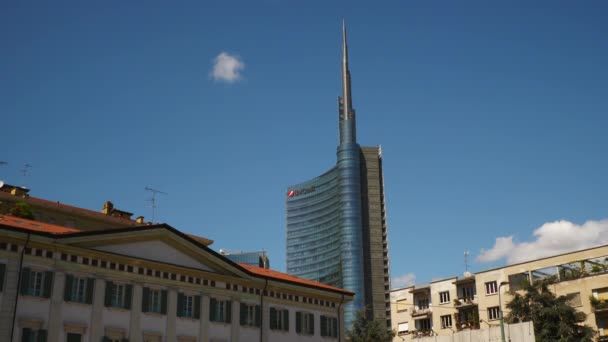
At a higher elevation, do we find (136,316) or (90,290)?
(90,290)

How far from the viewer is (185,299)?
48.3 metres

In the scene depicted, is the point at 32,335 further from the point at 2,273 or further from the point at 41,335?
the point at 2,273

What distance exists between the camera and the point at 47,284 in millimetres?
41125

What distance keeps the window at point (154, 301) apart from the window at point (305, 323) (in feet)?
40.7

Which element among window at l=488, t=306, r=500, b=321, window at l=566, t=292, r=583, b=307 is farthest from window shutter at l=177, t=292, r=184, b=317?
window at l=488, t=306, r=500, b=321

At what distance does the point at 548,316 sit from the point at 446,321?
31.1 metres

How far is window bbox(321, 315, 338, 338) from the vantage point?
57.0 m

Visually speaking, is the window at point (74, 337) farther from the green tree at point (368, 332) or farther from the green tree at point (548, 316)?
the green tree at point (368, 332)

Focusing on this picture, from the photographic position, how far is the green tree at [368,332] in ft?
267

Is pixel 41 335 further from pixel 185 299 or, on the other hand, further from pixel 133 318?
pixel 185 299

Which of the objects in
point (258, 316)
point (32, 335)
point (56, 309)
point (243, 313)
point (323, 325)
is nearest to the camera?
point (32, 335)

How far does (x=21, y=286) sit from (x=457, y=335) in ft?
156

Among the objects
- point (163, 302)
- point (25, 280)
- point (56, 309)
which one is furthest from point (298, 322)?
point (25, 280)

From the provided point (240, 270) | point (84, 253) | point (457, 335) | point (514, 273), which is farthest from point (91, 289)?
point (514, 273)
